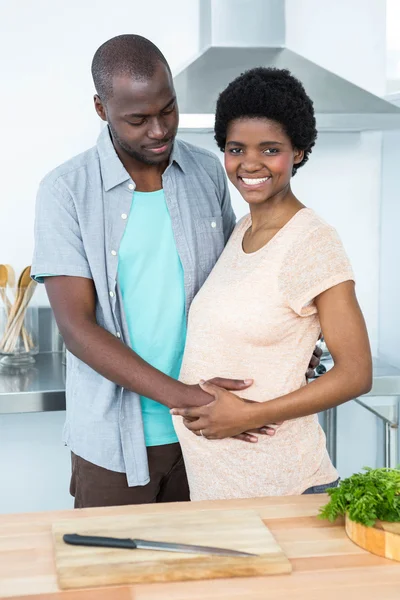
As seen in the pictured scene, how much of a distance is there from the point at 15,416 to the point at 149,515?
1635 mm

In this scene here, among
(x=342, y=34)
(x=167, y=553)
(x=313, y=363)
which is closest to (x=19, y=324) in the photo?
(x=313, y=363)

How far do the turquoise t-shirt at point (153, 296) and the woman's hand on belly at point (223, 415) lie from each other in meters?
0.23

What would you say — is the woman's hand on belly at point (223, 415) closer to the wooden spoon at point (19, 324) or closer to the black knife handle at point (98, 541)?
the black knife handle at point (98, 541)

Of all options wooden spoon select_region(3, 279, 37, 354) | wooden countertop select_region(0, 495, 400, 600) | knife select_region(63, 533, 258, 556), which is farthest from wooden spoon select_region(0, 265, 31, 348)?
knife select_region(63, 533, 258, 556)

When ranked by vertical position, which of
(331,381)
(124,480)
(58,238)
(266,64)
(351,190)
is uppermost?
(266,64)

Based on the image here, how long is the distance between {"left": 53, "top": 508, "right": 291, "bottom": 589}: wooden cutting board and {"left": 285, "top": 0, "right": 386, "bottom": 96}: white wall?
2.03 metres

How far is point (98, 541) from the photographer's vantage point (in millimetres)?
1077

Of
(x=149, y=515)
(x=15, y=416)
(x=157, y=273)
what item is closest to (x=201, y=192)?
(x=157, y=273)

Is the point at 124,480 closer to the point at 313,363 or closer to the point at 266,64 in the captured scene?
the point at 313,363

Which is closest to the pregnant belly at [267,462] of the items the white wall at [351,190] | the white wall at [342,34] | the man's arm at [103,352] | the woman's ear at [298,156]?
the man's arm at [103,352]

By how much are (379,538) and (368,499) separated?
0.17 ft

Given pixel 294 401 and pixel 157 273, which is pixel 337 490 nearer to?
pixel 294 401

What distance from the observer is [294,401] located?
140 cm

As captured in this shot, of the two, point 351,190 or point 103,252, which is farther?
point 351,190
